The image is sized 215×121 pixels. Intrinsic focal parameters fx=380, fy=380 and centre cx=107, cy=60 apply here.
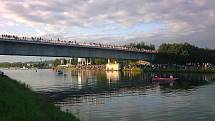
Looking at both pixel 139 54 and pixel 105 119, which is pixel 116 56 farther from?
pixel 105 119

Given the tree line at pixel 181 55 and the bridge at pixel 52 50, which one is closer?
the bridge at pixel 52 50

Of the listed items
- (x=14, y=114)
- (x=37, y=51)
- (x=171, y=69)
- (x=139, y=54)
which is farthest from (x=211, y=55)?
(x=14, y=114)

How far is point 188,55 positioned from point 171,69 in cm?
1736

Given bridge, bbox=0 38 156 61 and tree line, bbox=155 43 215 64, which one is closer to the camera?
bridge, bbox=0 38 156 61

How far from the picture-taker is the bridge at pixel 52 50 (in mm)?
74125

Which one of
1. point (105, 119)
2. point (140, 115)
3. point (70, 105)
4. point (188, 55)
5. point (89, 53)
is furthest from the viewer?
point (188, 55)

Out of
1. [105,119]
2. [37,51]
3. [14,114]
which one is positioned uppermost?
[37,51]

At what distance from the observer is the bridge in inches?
2918

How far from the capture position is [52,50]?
87062 mm

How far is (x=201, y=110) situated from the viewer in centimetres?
3956

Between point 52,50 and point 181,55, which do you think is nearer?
point 52,50

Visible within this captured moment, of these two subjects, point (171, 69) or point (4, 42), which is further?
point (171, 69)

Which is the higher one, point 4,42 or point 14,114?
point 4,42

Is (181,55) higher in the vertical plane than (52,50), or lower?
higher
